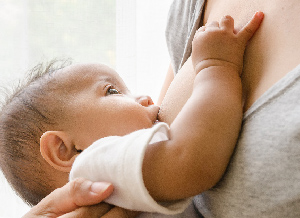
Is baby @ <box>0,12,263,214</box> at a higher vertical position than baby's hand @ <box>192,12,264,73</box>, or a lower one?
lower

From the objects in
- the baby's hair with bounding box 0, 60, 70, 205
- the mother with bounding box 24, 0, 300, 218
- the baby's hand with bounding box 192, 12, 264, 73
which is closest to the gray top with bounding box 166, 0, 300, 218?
the mother with bounding box 24, 0, 300, 218

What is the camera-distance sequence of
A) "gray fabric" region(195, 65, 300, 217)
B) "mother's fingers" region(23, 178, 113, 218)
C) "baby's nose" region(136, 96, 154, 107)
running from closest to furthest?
"gray fabric" region(195, 65, 300, 217) < "mother's fingers" region(23, 178, 113, 218) < "baby's nose" region(136, 96, 154, 107)

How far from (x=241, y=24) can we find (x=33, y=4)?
3.73ft

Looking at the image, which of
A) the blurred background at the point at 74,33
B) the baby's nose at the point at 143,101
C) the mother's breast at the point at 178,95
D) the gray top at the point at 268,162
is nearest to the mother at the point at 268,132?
the gray top at the point at 268,162

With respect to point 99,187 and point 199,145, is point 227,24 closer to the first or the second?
point 199,145

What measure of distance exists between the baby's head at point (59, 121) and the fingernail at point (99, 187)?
17 cm

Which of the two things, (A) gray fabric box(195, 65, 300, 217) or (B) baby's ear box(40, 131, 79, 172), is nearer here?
(A) gray fabric box(195, 65, 300, 217)

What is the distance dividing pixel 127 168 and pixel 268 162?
19 cm

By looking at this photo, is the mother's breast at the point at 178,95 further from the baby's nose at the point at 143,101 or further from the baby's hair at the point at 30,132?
the baby's hair at the point at 30,132

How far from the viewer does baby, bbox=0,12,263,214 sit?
0.48 m

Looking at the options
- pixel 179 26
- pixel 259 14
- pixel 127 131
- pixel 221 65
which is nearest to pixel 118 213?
pixel 127 131

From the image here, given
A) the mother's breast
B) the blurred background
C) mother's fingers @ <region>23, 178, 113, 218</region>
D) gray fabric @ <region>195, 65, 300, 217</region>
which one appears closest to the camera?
gray fabric @ <region>195, 65, 300, 217</region>

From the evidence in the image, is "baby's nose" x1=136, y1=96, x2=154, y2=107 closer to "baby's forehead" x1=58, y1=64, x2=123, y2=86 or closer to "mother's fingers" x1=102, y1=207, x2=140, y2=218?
"baby's forehead" x1=58, y1=64, x2=123, y2=86

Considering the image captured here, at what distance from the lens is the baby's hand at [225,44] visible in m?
0.57
